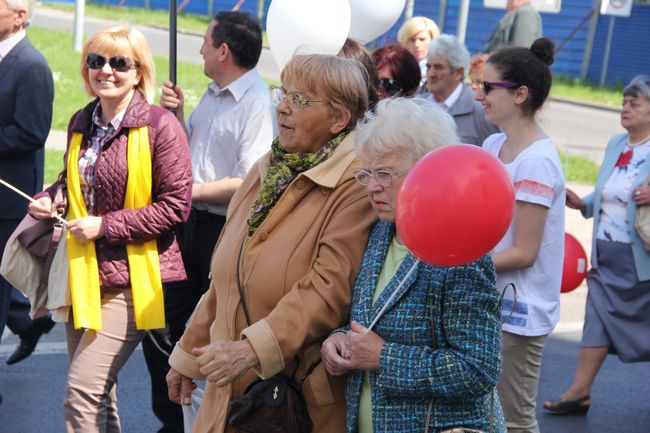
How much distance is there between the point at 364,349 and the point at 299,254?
41 cm

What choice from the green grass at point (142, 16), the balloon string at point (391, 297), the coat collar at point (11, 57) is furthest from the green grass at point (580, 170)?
the green grass at point (142, 16)

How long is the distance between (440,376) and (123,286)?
2033 millimetres

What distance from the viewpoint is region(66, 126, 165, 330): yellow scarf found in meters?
4.47

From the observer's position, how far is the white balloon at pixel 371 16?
17.9ft

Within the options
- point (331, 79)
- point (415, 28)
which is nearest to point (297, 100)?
point (331, 79)

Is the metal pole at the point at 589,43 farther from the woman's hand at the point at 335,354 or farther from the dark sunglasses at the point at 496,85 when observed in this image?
the woman's hand at the point at 335,354

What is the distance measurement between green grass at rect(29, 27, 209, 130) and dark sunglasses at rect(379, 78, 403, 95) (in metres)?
8.75

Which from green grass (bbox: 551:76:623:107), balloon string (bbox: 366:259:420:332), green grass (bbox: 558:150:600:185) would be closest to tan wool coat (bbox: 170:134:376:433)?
balloon string (bbox: 366:259:420:332)

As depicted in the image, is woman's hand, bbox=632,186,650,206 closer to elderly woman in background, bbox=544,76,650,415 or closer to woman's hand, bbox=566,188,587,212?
elderly woman in background, bbox=544,76,650,415

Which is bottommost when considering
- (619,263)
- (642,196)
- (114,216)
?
(619,263)

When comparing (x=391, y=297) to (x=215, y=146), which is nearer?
(x=391, y=297)

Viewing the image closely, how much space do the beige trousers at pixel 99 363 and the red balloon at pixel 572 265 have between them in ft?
8.39

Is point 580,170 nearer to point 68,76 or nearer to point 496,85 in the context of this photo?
point 68,76

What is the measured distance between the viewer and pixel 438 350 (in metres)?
2.91
